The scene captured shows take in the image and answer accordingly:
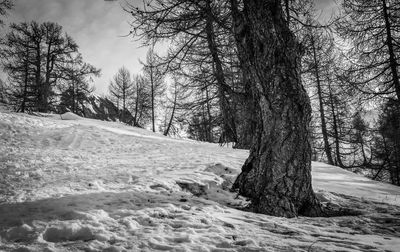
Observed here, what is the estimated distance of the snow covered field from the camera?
7.68 ft

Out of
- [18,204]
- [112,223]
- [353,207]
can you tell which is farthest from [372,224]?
[18,204]

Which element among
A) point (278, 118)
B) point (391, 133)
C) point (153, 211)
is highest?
point (391, 133)

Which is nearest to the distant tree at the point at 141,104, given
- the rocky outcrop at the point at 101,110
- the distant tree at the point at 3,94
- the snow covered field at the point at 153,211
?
the rocky outcrop at the point at 101,110

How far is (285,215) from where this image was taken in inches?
137

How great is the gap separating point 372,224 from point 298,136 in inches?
→ 63.2

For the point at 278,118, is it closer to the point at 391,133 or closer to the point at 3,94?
the point at 391,133

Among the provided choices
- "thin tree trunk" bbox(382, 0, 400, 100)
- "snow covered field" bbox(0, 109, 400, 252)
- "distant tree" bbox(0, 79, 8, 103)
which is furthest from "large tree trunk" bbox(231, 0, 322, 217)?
"distant tree" bbox(0, 79, 8, 103)

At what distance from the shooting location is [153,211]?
10.1 feet

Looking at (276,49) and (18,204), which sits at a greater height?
(276,49)

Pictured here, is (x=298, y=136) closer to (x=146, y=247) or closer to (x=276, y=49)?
(x=276, y=49)

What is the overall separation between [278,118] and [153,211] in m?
2.13

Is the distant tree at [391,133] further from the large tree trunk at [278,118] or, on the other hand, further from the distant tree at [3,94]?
the distant tree at [3,94]

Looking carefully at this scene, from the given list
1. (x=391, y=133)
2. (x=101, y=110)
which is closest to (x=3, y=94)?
(x=101, y=110)

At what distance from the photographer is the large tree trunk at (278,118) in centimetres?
361
